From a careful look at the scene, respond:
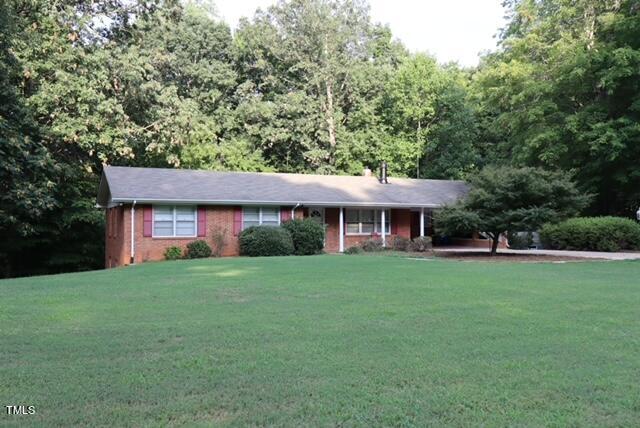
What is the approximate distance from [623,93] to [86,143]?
26.6 meters

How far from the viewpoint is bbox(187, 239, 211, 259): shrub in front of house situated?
2245 centimetres

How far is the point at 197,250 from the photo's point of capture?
73.8 feet

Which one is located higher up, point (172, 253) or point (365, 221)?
point (365, 221)

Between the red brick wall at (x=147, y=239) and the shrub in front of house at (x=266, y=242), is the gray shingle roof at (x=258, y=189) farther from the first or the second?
the shrub in front of house at (x=266, y=242)

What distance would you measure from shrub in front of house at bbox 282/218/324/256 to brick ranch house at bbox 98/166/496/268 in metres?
1.26

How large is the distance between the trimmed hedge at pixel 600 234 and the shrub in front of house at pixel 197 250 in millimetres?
14830

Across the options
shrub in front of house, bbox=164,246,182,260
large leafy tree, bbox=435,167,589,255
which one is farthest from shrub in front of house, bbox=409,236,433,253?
shrub in front of house, bbox=164,246,182,260

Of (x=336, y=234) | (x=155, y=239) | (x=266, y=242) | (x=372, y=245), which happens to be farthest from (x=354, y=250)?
(x=155, y=239)

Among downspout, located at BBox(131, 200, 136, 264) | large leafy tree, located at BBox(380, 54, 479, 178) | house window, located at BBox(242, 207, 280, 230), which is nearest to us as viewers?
downspout, located at BBox(131, 200, 136, 264)

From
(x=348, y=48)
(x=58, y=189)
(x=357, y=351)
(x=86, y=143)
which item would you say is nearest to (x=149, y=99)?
(x=86, y=143)

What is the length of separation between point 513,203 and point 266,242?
983cm

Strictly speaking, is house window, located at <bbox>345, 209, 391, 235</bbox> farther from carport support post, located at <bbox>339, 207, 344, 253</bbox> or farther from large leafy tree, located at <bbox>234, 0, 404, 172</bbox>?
large leafy tree, located at <bbox>234, 0, 404, 172</bbox>

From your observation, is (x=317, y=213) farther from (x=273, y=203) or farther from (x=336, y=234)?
(x=273, y=203)

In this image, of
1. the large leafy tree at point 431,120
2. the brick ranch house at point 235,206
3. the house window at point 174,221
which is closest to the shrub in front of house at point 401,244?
the brick ranch house at point 235,206
